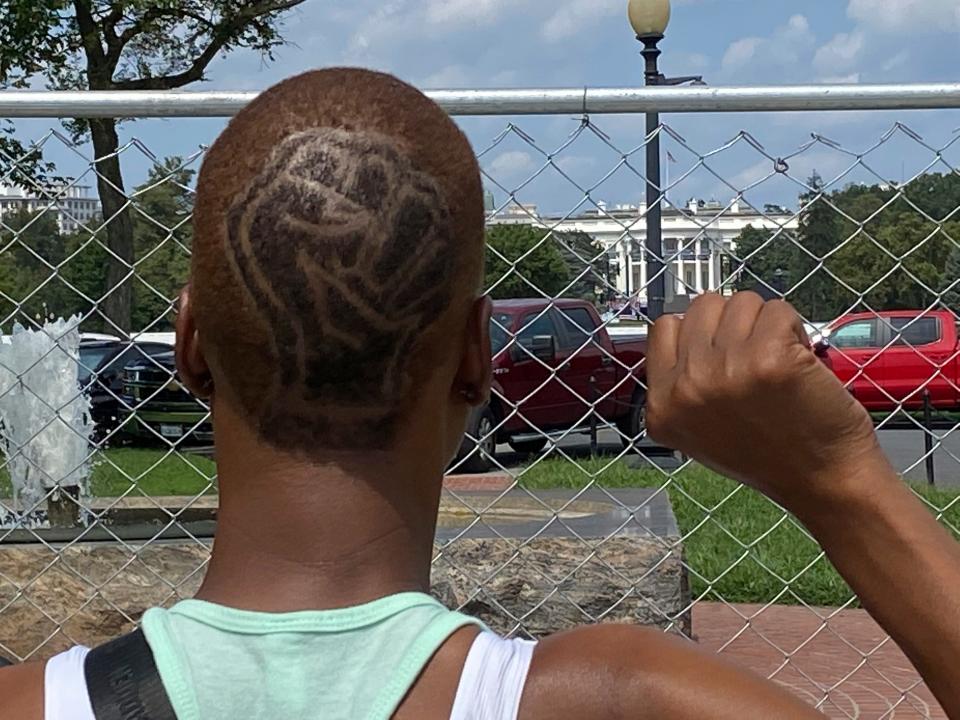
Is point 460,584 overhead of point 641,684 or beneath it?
beneath

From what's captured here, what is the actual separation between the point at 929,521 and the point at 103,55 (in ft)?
60.3

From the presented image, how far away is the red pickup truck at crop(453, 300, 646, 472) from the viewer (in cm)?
321

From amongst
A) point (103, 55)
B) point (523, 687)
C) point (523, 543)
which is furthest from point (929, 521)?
point (103, 55)

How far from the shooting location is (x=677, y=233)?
2867 mm

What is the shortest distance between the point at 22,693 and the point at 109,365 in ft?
8.34

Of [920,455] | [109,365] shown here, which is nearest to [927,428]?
[109,365]

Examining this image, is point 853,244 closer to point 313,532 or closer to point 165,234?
point 165,234

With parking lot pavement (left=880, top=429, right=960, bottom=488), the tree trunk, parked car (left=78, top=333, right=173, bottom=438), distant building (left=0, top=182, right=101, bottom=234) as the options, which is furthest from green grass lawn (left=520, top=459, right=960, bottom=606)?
distant building (left=0, top=182, right=101, bottom=234)

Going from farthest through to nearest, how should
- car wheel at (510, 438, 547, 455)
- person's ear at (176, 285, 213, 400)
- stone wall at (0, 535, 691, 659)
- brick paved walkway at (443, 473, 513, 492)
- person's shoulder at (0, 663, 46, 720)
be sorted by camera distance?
brick paved walkway at (443, 473, 513, 492), car wheel at (510, 438, 547, 455), stone wall at (0, 535, 691, 659), person's ear at (176, 285, 213, 400), person's shoulder at (0, 663, 46, 720)

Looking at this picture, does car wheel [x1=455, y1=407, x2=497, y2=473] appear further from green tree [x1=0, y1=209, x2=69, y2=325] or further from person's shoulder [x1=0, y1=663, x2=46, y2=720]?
person's shoulder [x1=0, y1=663, x2=46, y2=720]

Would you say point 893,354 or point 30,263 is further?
point 893,354

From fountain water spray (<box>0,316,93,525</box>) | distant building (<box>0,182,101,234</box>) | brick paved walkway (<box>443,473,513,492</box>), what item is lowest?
brick paved walkway (<box>443,473,513,492</box>)

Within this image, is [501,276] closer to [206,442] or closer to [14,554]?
[206,442]

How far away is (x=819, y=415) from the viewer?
983mm
